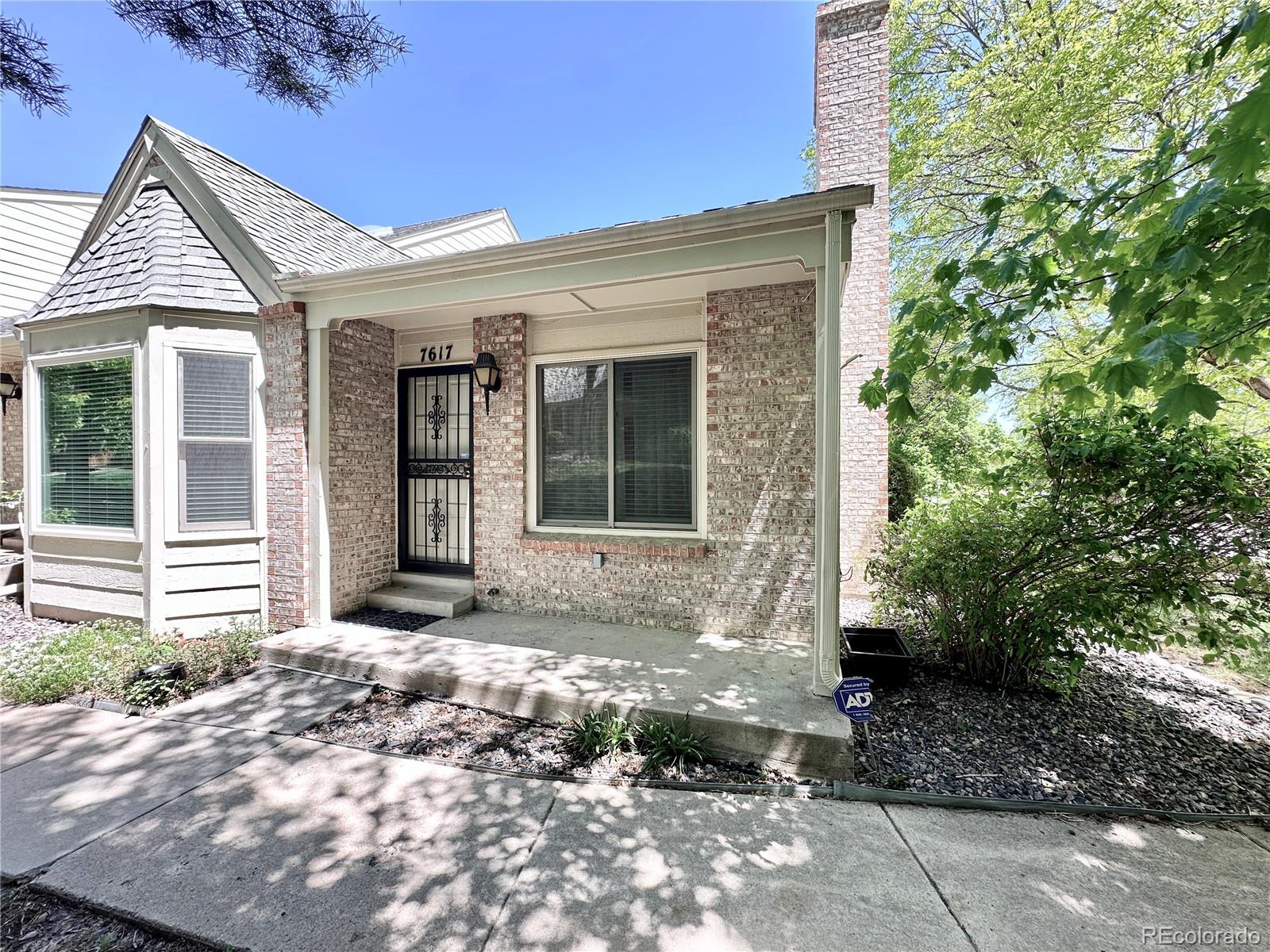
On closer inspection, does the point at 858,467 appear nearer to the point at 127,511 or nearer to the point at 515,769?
the point at 515,769

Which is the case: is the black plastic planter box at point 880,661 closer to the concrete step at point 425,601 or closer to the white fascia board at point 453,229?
the concrete step at point 425,601

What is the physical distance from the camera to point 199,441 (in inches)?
186

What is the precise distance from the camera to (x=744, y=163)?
880 cm

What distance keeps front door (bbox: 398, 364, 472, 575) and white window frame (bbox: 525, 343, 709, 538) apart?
81cm

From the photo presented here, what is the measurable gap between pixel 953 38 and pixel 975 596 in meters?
11.4

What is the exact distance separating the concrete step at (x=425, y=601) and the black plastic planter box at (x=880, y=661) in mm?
3670

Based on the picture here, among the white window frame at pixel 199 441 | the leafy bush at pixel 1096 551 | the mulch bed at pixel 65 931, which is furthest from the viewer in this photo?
the white window frame at pixel 199 441

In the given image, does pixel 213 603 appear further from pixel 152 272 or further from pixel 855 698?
pixel 855 698

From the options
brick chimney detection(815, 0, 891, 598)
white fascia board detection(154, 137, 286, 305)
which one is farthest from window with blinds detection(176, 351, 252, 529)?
brick chimney detection(815, 0, 891, 598)

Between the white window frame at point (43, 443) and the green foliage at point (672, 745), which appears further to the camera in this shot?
the white window frame at point (43, 443)

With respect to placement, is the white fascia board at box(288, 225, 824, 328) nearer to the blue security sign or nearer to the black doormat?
the blue security sign

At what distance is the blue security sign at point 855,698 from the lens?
3068 mm

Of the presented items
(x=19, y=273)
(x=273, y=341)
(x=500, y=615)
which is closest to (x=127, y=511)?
(x=273, y=341)

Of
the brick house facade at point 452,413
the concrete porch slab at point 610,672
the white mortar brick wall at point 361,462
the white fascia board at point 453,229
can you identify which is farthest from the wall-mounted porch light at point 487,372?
the white fascia board at point 453,229
